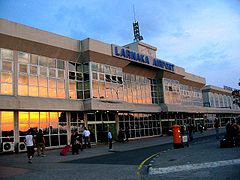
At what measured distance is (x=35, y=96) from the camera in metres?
24.9

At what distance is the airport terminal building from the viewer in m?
23.3

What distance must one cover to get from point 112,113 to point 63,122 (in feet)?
25.6

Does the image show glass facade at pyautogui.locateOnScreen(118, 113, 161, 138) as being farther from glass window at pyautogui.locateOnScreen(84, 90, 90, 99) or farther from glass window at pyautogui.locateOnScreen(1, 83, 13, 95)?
glass window at pyautogui.locateOnScreen(1, 83, 13, 95)

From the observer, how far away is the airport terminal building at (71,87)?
23.3 m

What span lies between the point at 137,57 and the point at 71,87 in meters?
9.90

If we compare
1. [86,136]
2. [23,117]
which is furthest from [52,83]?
[86,136]

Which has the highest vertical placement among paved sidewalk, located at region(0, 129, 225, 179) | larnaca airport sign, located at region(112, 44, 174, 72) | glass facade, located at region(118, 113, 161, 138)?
larnaca airport sign, located at region(112, 44, 174, 72)

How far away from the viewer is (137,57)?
114 ft

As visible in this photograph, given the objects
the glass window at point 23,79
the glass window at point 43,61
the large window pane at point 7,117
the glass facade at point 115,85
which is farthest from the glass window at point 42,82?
the glass facade at point 115,85

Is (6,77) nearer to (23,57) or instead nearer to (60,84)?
(23,57)

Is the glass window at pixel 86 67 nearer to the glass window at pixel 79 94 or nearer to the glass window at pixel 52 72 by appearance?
the glass window at pixel 79 94

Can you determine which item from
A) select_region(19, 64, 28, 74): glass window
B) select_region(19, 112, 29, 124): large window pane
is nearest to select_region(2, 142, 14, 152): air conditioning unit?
select_region(19, 112, 29, 124): large window pane

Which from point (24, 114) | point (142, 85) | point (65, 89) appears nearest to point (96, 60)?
point (65, 89)

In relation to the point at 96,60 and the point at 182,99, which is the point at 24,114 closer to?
the point at 96,60
